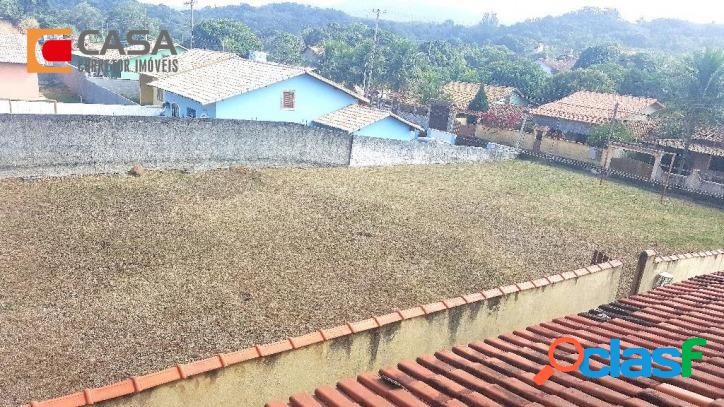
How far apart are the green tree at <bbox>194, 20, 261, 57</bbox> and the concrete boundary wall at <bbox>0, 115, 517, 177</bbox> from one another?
194 ft

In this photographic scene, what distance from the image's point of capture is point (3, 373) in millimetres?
7000

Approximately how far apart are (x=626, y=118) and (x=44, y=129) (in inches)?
1309

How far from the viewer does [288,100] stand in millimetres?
25250

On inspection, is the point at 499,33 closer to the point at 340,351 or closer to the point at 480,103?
the point at 480,103

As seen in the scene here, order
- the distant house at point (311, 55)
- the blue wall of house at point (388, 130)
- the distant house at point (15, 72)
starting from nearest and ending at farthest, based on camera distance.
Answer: the blue wall of house at point (388, 130) < the distant house at point (15, 72) < the distant house at point (311, 55)

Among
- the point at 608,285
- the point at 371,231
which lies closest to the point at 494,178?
the point at 371,231

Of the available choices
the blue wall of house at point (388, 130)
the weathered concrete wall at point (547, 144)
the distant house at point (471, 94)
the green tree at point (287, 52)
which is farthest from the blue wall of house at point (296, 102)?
the green tree at point (287, 52)

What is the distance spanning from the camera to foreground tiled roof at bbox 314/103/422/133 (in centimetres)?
2442

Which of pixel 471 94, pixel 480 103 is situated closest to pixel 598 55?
pixel 471 94

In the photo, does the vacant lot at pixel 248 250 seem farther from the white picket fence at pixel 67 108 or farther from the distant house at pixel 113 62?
the distant house at pixel 113 62

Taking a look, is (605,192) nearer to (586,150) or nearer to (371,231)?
(586,150)

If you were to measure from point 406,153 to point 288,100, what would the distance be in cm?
638

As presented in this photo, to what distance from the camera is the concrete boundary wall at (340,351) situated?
12.1ft

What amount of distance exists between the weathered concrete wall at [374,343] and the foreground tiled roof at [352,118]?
18502mm
